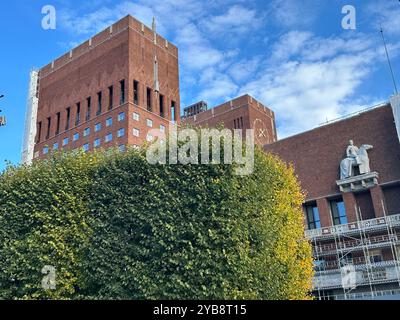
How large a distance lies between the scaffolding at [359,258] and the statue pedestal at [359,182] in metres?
2.09

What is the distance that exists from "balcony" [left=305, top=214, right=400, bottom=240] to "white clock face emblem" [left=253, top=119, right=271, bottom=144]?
1907 inches

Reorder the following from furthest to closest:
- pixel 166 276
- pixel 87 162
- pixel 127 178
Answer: pixel 87 162 → pixel 127 178 → pixel 166 276

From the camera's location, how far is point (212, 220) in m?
A: 16.6

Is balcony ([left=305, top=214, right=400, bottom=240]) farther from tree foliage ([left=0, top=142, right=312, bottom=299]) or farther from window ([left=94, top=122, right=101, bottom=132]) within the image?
window ([left=94, top=122, right=101, bottom=132])

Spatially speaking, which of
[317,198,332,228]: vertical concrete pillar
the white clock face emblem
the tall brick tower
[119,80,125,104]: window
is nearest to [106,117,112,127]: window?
the tall brick tower

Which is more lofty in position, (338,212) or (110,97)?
(110,97)

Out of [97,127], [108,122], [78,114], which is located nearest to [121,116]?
[108,122]

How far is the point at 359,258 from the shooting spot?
38594mm

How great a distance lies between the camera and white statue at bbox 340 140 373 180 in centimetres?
3944

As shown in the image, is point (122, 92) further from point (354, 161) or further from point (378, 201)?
point (378, 201)

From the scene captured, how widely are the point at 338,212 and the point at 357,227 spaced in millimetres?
3095
